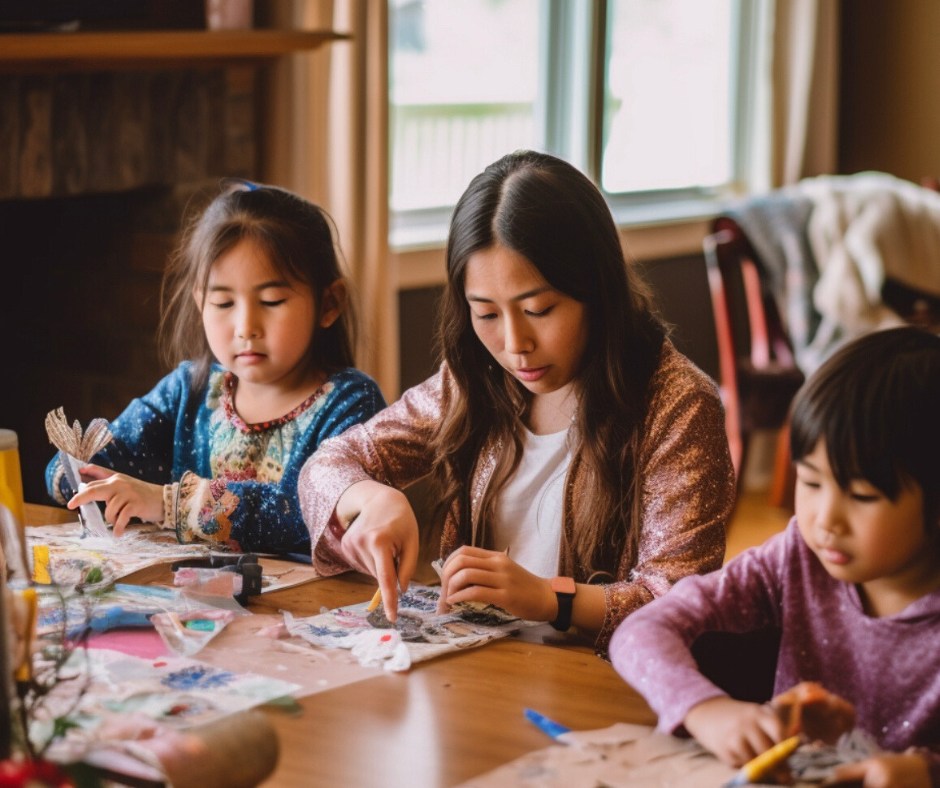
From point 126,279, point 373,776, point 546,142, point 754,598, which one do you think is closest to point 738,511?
point 546,142

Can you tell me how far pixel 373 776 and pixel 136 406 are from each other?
1145mm

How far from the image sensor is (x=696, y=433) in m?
1.50

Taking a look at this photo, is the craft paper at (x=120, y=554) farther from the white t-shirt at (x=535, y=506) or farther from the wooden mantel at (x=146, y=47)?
the wooden mantel at (x=146, y=47)

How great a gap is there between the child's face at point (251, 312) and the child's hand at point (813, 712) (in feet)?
3.28

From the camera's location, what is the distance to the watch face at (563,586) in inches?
53.6

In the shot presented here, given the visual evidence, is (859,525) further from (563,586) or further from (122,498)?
(122,498)

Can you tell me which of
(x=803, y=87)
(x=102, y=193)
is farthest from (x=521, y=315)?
(x=803, y=87)

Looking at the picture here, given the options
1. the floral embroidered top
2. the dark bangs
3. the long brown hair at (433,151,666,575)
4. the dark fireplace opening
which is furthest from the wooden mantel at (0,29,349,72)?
the dark bangs

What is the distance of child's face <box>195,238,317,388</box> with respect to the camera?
5.93ft

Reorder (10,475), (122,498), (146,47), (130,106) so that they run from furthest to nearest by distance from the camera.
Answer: (130,106) < (146,47) < (122,498) < (10,475)

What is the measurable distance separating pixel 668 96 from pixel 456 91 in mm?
1090

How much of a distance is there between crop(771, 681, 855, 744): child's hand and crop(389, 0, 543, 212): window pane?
279 centimetres

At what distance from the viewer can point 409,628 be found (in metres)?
1.32

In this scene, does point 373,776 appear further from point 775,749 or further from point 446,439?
point 446,439
